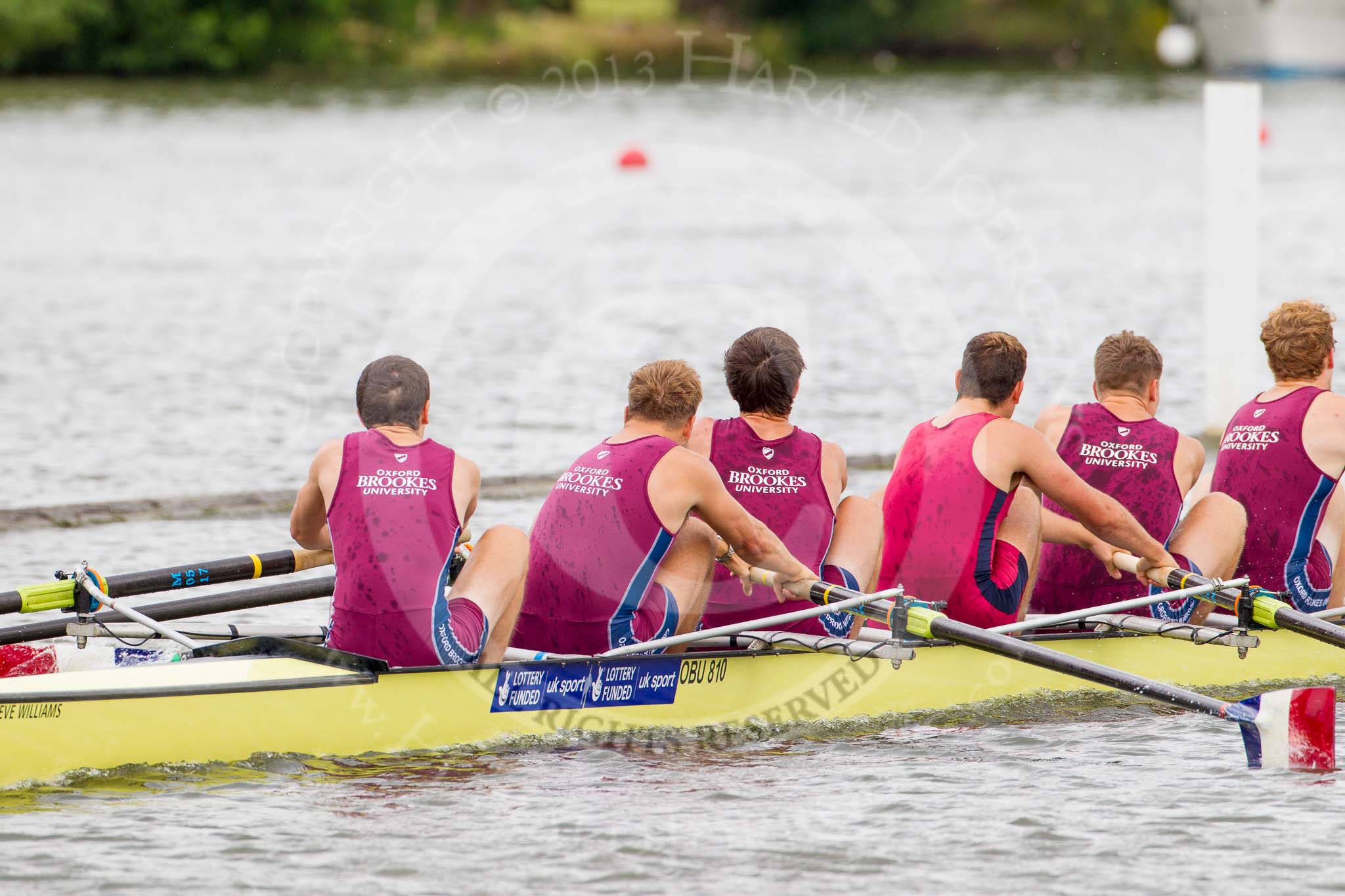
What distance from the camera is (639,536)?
6.96 metres

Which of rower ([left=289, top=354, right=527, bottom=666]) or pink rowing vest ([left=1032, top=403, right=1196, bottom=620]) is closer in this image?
rower ([left=289, top=354, right=527, bottom=666])

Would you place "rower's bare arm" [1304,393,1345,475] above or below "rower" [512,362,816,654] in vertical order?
above

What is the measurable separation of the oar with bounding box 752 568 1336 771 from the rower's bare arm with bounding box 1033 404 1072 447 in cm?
105

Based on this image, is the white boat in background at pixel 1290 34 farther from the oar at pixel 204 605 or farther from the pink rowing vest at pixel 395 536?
the pink rowing vest at pixel 395 536

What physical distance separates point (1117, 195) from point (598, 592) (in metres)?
29.2

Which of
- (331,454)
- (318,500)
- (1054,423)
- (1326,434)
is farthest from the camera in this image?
(1054,423)

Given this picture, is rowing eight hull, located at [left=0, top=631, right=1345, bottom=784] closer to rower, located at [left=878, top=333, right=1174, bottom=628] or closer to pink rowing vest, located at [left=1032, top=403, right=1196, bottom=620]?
rower, located at [left=878, top=333, right=1174, bottom=628]

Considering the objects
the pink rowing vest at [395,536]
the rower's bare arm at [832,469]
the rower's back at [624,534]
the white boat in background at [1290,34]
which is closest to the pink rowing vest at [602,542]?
the rower's back at [624,534]

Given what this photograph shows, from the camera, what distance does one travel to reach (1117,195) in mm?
34531

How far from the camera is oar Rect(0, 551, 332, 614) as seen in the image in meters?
7.48

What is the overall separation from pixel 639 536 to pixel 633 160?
29.0 metres

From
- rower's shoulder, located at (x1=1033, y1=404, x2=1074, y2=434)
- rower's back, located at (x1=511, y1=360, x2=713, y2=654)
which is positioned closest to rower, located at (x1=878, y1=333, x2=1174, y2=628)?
rower's shoulder, located at (x1=1033, y1=404, x2=1074, y2=434)

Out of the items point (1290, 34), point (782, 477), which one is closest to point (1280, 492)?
point (782, 477)

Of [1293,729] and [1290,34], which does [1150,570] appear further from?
[1290,34]
